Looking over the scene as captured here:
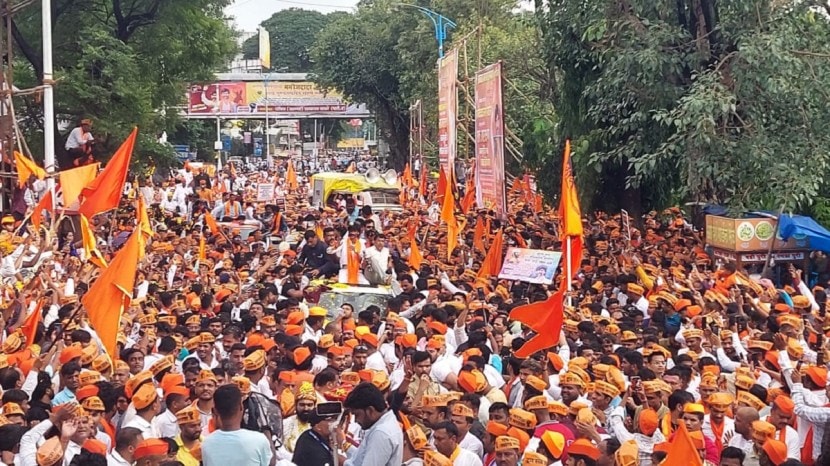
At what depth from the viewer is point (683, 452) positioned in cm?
577

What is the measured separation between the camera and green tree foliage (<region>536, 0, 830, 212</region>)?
13.1 metres

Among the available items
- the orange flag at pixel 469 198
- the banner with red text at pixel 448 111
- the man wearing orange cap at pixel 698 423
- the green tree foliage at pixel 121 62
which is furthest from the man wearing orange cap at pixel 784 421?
the green tree foliage at pixel 121 62

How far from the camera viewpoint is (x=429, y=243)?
1719 cm

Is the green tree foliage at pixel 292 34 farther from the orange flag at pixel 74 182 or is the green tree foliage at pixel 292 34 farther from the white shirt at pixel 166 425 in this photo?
the white shirt at pixel 166 425

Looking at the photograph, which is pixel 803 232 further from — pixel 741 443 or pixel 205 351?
pixel 205 351

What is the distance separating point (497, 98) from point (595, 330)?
18.2ft

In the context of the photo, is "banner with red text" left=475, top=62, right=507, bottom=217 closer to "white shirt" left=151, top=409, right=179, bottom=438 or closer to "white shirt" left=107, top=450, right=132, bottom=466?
"white shirt" left=151, top=409, right=179, bottom=438

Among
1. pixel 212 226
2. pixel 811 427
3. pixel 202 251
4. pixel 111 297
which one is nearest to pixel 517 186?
pixel 212 226

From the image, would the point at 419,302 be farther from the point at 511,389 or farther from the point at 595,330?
the point at 511,389

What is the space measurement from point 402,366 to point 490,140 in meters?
7.42

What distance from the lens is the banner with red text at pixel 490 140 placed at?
14.7m

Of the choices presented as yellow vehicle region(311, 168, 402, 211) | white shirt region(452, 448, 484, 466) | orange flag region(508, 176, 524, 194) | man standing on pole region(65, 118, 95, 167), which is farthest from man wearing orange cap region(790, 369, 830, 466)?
yellow vehicle region(311, 168, 402, 211)

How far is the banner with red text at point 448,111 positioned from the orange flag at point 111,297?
31.7ft

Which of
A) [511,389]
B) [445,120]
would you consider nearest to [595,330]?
[511,389]
